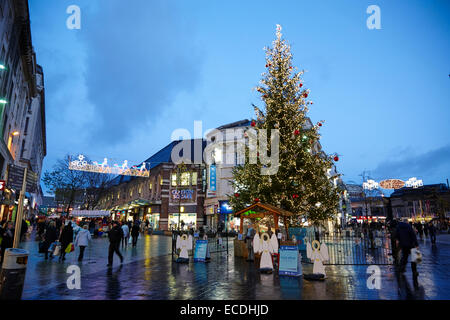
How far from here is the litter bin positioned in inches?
244

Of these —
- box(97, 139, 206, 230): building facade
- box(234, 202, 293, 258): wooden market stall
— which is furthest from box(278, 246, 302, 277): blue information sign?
box(97, 139, 206, 230): building facade

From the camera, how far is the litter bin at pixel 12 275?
619cm

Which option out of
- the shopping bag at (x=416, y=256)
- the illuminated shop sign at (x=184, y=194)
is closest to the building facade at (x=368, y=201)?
the shopping bag at (x=416, y=256)

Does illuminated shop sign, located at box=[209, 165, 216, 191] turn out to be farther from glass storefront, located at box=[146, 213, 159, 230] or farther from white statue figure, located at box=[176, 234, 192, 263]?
white statue figure, located at box=[176, 234, 192, 263]

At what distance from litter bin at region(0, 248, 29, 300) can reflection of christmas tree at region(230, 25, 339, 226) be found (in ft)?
36.3

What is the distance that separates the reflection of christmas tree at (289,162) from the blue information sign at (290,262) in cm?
536

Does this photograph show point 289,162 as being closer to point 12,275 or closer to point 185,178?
point 12,275

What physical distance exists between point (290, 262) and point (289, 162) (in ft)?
24.2

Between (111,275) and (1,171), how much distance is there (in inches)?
682

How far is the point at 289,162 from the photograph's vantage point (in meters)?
16.5

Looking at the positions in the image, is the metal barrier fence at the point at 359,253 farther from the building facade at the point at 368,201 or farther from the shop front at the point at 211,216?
the shop front at the point at 211,216
